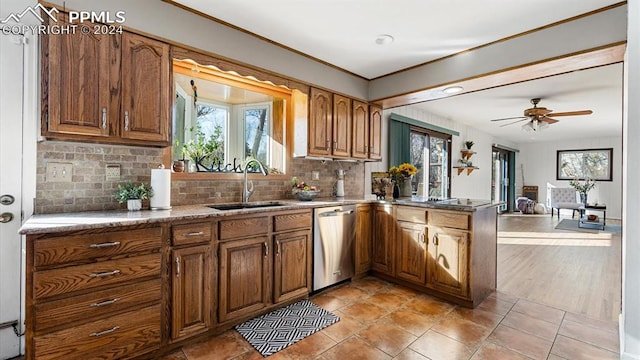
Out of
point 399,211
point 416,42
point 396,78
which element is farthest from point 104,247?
point 396,78

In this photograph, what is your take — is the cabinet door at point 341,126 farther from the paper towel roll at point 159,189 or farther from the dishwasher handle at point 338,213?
the paper towel roll at point 159,189

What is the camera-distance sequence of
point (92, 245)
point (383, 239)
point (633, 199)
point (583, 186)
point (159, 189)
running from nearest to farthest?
point (92, 245) → point (633, 199) → point (159, 189) → point (383, 239) → point (583, 186)

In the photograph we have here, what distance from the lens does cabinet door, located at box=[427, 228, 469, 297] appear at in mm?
2660

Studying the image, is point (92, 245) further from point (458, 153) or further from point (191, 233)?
point (458, 153)

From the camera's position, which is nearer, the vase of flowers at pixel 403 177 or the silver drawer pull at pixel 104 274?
the silver drawer pull at pixel 104 274

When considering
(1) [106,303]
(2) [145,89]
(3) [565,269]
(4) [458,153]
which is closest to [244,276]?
(1) [106,303]

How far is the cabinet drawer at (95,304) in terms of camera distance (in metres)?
1.48

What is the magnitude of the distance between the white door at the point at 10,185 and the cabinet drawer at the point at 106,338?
2.22 ft

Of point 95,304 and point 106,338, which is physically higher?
point 95,304

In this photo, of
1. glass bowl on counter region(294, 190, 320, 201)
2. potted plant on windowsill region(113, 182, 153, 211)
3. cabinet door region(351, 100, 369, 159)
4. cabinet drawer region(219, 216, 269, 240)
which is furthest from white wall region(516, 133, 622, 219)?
potted plant on windowsill region(113, 182, 153, 211)

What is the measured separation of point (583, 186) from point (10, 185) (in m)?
11.5

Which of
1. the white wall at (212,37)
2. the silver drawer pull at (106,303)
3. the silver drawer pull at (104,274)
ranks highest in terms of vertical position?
the white wall at (212,37)

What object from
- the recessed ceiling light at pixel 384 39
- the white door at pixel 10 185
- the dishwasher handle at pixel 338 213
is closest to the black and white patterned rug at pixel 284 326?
the dishwasher handle at pixel 338 213

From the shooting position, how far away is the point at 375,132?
403 cm
